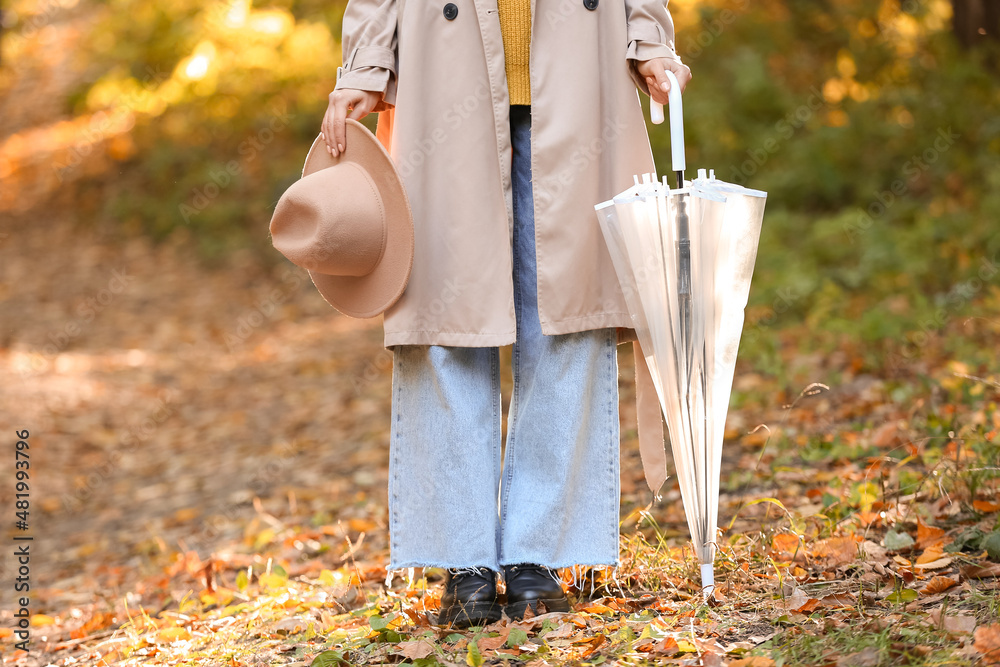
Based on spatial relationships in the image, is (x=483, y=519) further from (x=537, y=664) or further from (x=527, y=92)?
(x=527, y=92)

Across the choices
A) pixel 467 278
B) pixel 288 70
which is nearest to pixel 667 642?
pixel 467 278

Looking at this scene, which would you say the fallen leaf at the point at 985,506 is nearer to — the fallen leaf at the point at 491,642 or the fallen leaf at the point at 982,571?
the fallen leaf at the point at 982,571

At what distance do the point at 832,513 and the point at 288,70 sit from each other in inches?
397

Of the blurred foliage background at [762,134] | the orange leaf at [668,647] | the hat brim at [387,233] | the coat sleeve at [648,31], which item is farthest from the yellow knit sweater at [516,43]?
the blurred foliage background at [762,134]

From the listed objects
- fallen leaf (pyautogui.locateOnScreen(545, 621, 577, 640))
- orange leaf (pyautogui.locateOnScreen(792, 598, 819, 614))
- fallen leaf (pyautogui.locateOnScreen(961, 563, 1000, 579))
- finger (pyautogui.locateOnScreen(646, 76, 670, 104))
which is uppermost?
finger (pyautogui.locateOnScreen(646, 76, 670, 104))

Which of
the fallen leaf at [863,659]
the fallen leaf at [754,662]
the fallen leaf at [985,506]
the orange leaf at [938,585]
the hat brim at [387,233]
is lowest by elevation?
the fallen leaf at [754,662]

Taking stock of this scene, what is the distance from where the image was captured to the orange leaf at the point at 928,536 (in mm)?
2354

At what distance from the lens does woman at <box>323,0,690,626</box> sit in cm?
213

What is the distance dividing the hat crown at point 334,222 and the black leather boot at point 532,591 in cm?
80

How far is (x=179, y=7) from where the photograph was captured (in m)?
11.2

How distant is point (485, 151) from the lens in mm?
2139

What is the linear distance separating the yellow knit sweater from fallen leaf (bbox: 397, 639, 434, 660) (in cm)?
122

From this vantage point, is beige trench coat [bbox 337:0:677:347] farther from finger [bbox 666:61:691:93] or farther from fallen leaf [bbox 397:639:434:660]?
fallen leaf [bbox 397:639:434:660]

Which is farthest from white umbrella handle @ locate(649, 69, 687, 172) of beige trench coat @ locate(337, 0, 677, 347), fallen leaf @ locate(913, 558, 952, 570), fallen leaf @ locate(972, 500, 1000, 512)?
fallen leaf @ locate(972, 500, 1000, 512)
